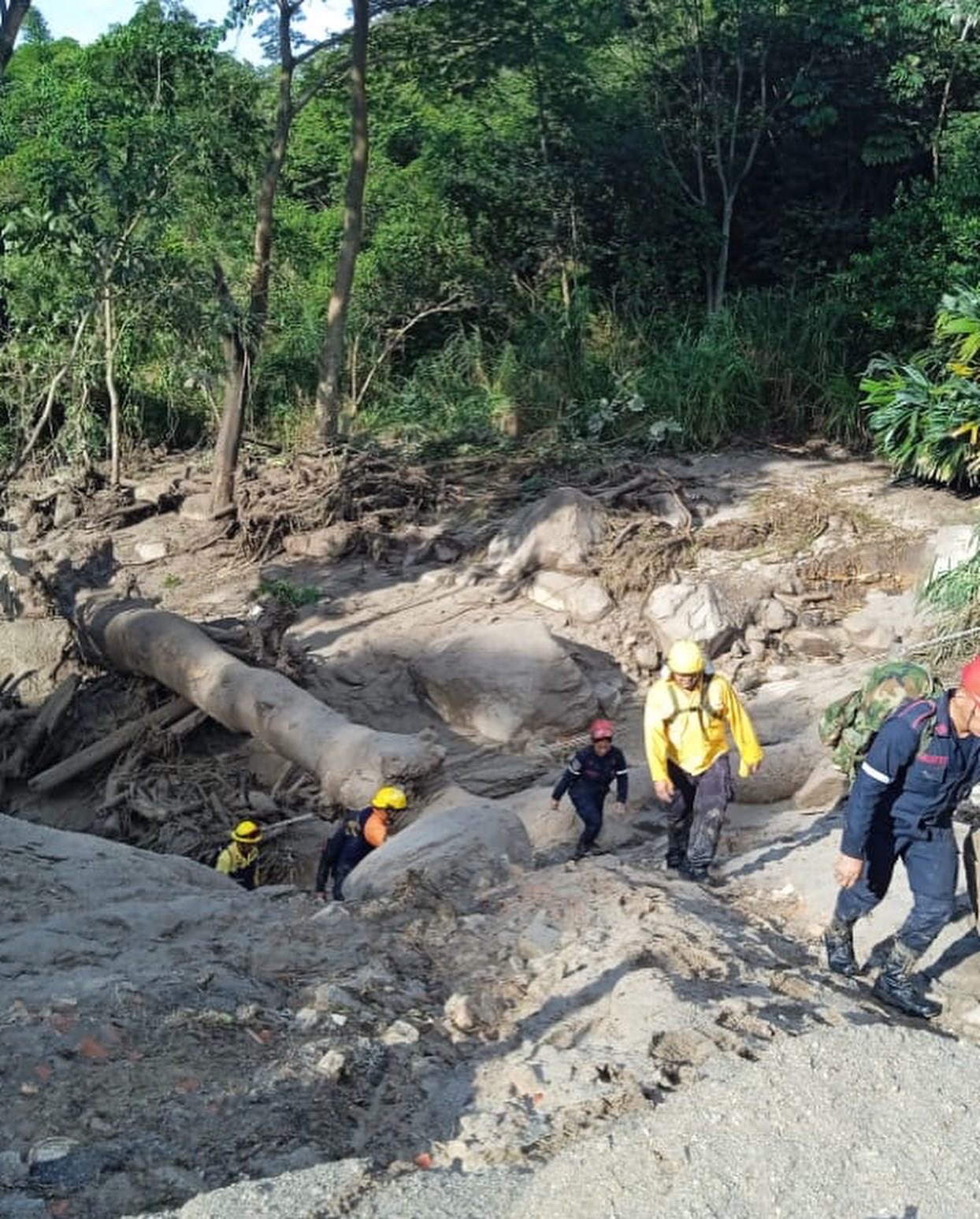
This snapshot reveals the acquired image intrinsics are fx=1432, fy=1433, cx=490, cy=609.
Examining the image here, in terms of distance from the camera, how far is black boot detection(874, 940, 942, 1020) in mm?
5762

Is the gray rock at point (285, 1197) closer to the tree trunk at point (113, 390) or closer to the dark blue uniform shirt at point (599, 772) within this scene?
the dark blue uniform shirt at point (599, 772)

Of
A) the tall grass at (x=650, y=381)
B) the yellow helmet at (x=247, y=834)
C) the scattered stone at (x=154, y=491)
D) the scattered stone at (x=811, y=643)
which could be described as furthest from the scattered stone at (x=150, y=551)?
the yellow helmet at (x=247, y=834)

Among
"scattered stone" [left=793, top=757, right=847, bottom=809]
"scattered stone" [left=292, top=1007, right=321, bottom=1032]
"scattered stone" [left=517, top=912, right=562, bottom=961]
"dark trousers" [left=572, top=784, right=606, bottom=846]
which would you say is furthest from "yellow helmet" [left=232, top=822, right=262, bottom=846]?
"scattered stone" [left=292, top=1007, right=321, bottom=1032]

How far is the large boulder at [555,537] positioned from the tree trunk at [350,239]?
4339 mm

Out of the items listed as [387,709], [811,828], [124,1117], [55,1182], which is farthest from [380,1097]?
[387,709]

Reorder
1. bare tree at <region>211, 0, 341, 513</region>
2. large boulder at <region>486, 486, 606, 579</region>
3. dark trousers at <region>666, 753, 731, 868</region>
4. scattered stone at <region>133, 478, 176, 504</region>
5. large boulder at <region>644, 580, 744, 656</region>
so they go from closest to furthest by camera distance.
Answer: dark trousers at <region>666, 753, 731, 868</region> < large boulder at <region>644, 580, 744, 656</region> < large boulder at <region>486, 486, 606, 579</region> < bare tree at <region>211, 0, 341, 513</region> < scattered stone at <region>133, 478, 176, 504</region>

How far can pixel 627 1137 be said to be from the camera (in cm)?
378

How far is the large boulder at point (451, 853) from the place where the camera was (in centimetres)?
698

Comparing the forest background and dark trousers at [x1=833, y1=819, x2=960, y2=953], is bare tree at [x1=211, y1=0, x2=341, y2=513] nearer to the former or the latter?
the forest background

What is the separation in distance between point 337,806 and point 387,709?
2053 millimetres

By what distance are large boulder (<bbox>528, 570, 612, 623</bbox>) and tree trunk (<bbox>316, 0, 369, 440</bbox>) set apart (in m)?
4.95

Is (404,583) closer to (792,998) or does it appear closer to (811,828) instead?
(811,828)

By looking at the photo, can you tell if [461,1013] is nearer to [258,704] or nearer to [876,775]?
[876,775]

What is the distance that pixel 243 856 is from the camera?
8820 mm
